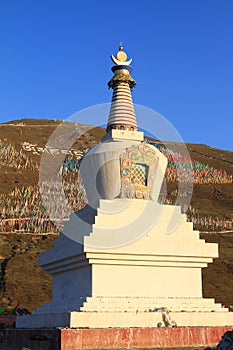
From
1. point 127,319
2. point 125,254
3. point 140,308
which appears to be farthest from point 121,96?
point 127,319

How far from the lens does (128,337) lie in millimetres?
14539

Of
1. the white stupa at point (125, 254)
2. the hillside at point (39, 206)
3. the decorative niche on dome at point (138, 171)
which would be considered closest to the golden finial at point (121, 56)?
the white stupa at point (125, 254)

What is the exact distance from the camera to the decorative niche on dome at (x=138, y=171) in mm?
18672

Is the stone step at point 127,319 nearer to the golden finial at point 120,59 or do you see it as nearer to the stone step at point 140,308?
the stone step at point 140,308

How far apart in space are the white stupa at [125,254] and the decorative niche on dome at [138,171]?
34 millimetres

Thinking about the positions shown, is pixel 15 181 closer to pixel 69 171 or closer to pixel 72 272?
pixel 69 171

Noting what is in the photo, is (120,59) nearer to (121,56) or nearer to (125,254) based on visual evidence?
(121,56)

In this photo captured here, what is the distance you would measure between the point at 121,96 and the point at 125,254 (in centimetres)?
628

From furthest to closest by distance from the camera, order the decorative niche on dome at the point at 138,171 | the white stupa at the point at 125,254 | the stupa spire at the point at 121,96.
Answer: the stupa spire at the point at 121,96 < the decorative niche on dome at the point at 138,171 < the white stupa at the point at 125,254

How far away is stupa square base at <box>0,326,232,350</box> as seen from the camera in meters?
13.9

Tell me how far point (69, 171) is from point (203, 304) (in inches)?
2753

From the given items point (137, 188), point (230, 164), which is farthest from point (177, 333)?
point (230, 164)

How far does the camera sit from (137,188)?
18.8 metres

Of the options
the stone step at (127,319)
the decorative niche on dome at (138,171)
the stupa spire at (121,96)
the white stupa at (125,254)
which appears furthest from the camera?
the stupa spire at (121,96)
